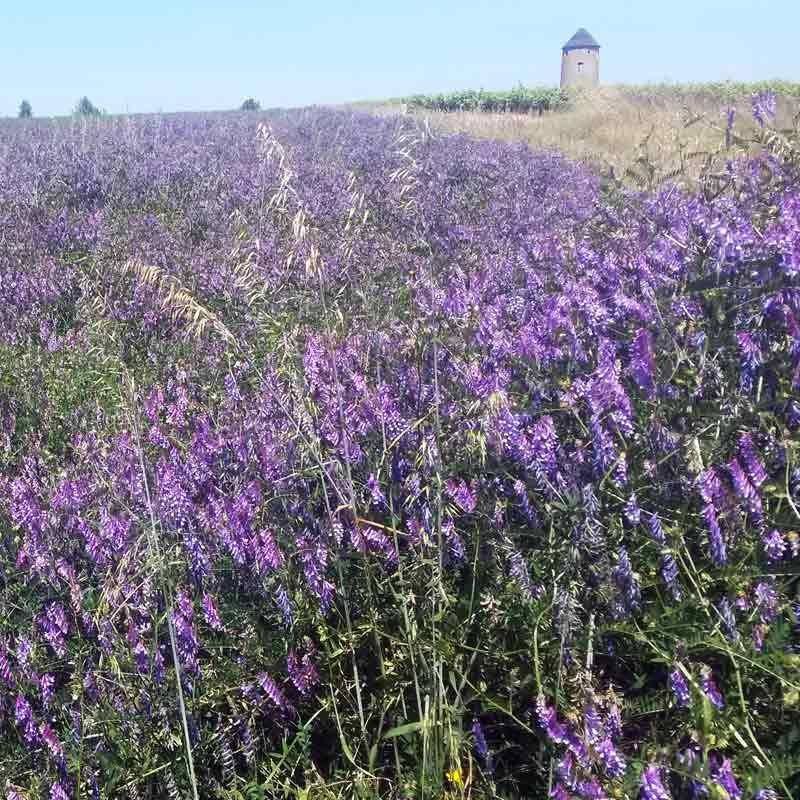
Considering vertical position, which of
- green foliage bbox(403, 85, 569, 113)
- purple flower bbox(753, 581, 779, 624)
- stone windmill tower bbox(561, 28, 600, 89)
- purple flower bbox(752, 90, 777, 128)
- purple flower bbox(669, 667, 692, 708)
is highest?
stone windmill tower bbox(561, 28, 600, 89)

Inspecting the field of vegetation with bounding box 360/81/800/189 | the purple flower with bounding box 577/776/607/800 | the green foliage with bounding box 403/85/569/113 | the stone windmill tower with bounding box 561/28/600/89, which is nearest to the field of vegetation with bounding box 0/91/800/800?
the purple flower with bounding box 577/776/607/800

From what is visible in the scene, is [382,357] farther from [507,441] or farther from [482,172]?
[482,172]

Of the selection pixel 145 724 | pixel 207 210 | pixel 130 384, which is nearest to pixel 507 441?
pixel 130 384

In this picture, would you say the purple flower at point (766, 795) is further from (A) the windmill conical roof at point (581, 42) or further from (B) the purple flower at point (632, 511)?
(A) the windmill conical roof at point (581, 42)

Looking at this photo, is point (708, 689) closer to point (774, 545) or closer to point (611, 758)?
point (611, 758)

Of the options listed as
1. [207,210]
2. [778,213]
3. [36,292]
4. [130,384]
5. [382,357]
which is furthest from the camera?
[207,210]

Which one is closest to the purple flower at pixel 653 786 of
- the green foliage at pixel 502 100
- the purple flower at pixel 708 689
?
the purple flower at pixel 708 689

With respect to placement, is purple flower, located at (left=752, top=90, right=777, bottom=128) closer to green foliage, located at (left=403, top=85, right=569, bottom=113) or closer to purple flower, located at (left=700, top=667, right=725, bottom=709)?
purple flower, located at (left=700, top=667, right=725, bottom=709)

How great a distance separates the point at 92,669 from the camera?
6.72 feet

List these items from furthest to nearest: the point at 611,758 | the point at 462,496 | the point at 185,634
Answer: the point at 462,496
the point at 185,634
the point at 611,758

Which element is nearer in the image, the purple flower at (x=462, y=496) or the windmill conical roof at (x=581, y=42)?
the purple flower at (x=462, y=496)

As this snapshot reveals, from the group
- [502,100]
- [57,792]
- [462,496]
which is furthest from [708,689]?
[502,100]

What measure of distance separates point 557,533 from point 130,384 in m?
1.08

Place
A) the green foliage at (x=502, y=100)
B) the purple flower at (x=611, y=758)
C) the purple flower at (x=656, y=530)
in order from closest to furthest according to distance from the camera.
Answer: the purple flower at (x=611, y=758) → the purple flower at (x=656, y=530) → the green foliage at (x=502, y=100)
